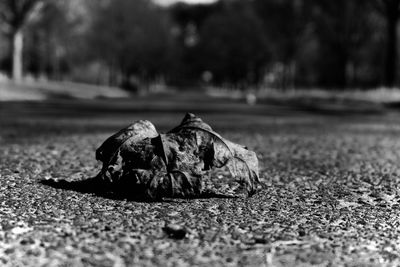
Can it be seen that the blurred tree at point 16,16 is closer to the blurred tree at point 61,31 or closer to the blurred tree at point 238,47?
the blurred tree at point 61,31

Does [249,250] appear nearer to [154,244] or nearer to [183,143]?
[154,244]

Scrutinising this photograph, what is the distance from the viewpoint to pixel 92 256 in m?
1.65

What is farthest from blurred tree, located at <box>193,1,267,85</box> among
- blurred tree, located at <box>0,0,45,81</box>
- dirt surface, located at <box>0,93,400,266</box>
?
dirt surface, located at <box>0,93,400,266</box>

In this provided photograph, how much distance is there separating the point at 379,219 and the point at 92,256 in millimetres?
1343

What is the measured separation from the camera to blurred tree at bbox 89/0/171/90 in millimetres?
40562

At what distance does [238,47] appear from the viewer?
151 feet

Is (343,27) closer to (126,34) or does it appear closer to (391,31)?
(391,31)

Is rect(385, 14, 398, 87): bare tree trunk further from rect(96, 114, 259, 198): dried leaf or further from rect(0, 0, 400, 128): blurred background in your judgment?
rect(96, 114, 259, 198): dried leaf

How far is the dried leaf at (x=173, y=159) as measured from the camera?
101 inches

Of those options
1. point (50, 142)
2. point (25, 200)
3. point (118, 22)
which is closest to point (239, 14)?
point (118, 22)

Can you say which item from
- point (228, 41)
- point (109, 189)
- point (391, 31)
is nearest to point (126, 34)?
point (228, 41)

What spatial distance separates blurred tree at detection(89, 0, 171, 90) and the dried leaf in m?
38.5

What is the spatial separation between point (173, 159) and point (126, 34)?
1612 inches

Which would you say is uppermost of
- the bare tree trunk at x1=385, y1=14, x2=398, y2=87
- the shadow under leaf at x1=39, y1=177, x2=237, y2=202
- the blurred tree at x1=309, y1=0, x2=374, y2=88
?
the blurred tree at x1=309, y1=0, x2=374, y2=88
